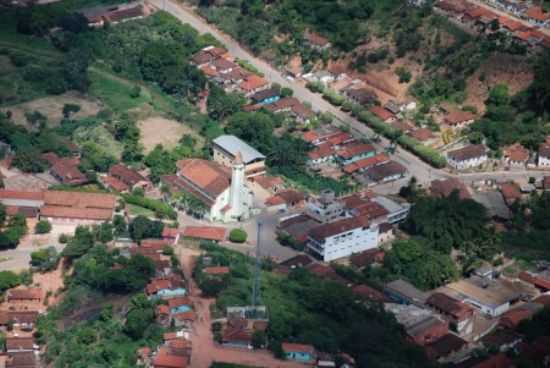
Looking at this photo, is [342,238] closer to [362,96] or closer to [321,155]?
[321,155]

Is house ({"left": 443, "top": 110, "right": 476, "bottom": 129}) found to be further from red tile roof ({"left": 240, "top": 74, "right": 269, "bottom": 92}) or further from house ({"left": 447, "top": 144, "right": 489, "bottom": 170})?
red tile roof ({"left": 240, "top": 74, "right": 269, "bottom": 92})

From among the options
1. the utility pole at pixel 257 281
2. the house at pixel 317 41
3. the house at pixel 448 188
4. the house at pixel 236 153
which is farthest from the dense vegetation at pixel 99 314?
the house at pixel 317 41

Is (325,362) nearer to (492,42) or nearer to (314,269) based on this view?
(314,269)

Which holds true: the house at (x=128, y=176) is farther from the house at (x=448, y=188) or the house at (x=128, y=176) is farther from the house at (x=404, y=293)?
the house at (x=404, y=293)

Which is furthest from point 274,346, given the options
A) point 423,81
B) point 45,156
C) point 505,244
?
point 423,81

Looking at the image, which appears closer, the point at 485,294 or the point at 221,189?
the point at 485,294

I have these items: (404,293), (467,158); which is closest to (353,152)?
(467,158)

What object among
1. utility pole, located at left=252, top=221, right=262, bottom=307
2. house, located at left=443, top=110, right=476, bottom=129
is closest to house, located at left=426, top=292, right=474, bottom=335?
utility pole, located at left=252, top=221, right=262, bottom=307
